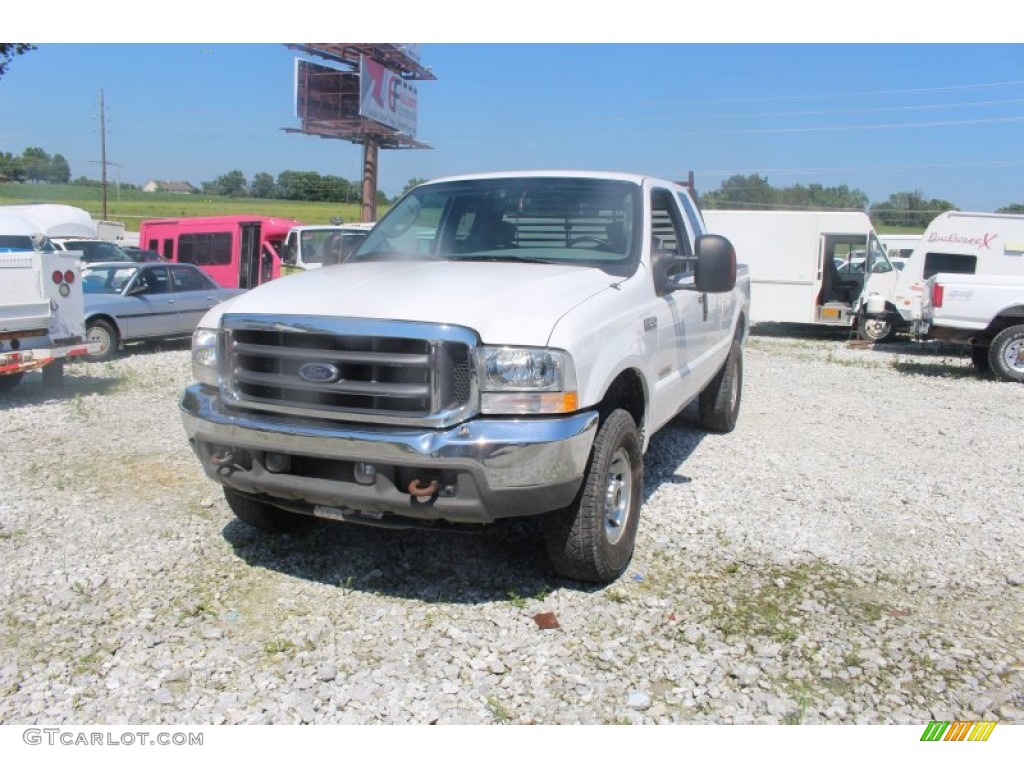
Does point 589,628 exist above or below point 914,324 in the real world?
below

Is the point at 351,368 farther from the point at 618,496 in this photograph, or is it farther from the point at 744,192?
the point at 744,192

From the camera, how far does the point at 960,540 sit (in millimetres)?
4984

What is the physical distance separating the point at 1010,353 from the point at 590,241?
9.49m

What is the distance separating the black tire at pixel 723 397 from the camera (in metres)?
7.25

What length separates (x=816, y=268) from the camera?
16734mm

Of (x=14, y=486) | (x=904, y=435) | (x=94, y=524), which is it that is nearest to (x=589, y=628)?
(x=94, y=524)

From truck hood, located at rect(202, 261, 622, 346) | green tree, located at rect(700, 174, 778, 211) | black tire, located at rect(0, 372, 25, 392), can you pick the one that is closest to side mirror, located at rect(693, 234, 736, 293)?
truck hood, located at rect(202, 261, 622, 346)

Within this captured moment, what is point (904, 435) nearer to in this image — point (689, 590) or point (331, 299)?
point (689, 590)

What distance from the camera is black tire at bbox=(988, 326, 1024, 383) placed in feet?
38.1

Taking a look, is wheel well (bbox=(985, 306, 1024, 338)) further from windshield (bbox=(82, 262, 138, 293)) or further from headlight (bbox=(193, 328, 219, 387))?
windshield (bbox=(82, 262, 138, 293))

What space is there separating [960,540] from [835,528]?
27.9 inches

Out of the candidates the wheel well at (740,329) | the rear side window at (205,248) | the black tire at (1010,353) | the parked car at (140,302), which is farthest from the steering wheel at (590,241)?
the rear side window at (205,248)

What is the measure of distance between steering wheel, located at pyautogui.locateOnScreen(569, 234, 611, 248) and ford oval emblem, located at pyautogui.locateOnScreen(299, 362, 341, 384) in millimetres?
1773
